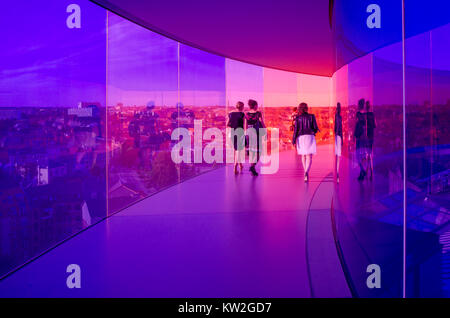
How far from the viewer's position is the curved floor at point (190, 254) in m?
2.85

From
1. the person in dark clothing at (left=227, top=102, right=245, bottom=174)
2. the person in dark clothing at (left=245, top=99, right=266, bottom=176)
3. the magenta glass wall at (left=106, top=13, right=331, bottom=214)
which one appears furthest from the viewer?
the person in dark clothing at (left=227, top=102, right=245, bottom=174)

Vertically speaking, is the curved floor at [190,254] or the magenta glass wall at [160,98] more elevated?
the magenta glass wall at [160,98]

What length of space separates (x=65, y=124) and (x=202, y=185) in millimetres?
4573

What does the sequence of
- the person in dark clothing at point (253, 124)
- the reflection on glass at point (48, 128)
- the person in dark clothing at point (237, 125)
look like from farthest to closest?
the person in dark clothing at point (237, 125) < the person in dark clothing at point (253, 124) < the reflection on glass at point (48, 128)

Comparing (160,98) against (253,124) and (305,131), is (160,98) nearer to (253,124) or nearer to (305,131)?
(253,124)

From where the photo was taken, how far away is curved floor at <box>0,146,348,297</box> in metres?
2.85

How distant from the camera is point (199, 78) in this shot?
10367mm

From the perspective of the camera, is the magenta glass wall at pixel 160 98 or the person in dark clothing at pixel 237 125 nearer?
the magenta glass wall at pixel 160 98

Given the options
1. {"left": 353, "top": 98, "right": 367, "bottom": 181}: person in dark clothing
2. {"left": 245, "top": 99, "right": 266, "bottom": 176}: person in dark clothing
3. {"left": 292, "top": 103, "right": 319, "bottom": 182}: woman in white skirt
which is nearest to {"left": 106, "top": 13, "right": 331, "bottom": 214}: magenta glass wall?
{"left": 245, "top": 99, "right": 266, "bottom": 176}: person in dark clothing

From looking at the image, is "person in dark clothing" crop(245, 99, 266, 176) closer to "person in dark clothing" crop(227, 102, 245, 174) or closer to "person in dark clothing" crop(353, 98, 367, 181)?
"person in dark clothing" crop(227, 102, 245, 174)

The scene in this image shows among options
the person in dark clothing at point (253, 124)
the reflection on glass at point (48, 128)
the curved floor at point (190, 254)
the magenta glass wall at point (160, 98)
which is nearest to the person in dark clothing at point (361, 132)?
the curved floor at point (190, 254)

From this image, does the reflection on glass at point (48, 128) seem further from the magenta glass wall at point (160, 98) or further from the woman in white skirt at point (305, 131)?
the woman in white skirt at point (305, 131)

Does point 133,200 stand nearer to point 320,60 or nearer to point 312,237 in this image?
point 312,237
